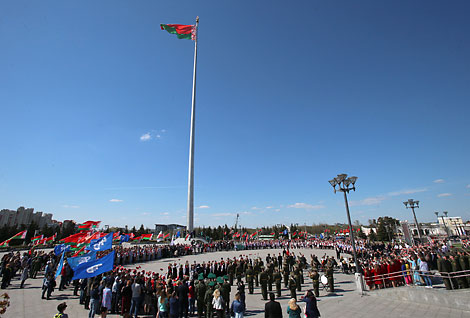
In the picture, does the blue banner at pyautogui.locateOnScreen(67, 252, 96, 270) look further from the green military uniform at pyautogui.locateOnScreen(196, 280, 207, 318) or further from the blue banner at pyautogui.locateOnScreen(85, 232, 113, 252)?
the green military uniform at pyautogui.locateOnScreen(196, 280, 207, 318)

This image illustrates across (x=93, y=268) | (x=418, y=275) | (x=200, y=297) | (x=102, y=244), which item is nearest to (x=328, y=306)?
(x=418, y=275)

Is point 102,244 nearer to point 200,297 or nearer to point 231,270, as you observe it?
point 200,297

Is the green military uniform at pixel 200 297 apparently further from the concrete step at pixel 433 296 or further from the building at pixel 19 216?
the building at pixel 19 216

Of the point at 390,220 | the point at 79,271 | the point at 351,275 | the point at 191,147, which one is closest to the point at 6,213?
the point at 191,147

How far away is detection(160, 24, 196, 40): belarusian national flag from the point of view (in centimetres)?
4328

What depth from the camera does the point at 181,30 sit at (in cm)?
4450

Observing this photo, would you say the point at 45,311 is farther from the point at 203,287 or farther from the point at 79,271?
the point at 203,287

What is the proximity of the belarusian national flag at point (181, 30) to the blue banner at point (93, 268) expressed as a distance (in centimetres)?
4558

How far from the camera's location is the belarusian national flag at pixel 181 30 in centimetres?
4328

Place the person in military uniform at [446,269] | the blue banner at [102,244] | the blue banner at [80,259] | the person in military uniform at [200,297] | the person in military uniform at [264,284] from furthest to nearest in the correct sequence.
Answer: the blue banner at [102,244], the person in military uniform at [264,284], the person in military uniform at [446,269], the person in military uniform at [200,297], the blue banner at [80,259]

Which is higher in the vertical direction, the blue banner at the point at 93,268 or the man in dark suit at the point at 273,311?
the blue banner at the point at 93,268

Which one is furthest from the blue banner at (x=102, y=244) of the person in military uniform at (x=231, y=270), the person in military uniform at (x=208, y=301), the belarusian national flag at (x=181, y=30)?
the belarusian national flag at (x=181, y=30)

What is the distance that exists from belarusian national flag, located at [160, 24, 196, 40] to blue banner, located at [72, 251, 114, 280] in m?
45.6

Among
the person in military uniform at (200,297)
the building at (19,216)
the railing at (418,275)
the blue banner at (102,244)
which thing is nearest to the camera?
the person in military uniform at (200,297)
